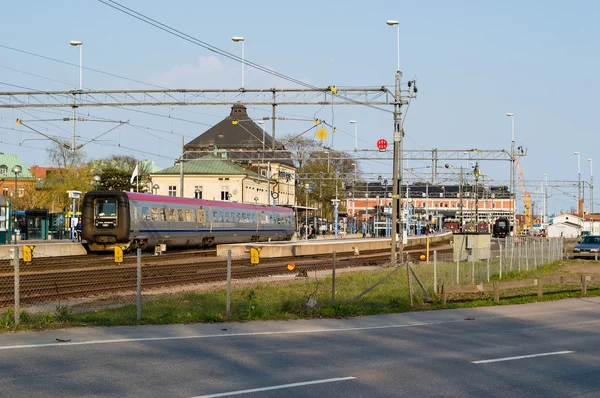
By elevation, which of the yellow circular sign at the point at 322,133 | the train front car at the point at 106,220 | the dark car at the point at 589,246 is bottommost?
the dark car at the point at 589,246

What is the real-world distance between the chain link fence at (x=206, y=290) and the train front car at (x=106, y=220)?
4873 mm

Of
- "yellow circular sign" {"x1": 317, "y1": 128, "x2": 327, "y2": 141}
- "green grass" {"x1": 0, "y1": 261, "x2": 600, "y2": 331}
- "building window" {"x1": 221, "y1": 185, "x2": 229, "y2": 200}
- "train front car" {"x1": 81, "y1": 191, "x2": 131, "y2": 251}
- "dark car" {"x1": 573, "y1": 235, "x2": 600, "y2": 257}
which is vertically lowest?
"green grass" {"x1": 0, "y1": 261, "x2": 600, "y2": 331}

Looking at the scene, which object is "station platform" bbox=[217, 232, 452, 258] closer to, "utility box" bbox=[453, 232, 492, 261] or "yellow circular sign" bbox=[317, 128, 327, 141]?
"utility box" bbox=[453, 232, 492, 261]

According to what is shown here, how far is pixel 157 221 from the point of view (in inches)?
1714

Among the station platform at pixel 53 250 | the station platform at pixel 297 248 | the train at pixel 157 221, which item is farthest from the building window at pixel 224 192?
the station platform at pixel 53 250

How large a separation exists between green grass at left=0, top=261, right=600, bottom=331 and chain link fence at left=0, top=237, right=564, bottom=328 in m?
0.03

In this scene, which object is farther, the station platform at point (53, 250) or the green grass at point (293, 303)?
the station platform at point (53, 250)

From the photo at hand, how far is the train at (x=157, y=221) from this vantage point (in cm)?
4056

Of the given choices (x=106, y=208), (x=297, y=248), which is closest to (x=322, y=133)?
(x=297, y=248)

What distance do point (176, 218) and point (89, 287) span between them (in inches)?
896

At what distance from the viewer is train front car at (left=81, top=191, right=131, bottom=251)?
4038 centimetres

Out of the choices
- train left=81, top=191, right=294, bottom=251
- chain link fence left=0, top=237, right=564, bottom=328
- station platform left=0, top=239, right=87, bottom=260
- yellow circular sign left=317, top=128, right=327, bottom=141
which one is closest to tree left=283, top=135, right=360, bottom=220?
train left=81, top=191, right=294, bottom=251

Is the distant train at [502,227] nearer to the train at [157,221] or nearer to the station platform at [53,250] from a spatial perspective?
the train at [157,221]

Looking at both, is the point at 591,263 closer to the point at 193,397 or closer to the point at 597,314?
the point at 597,314
